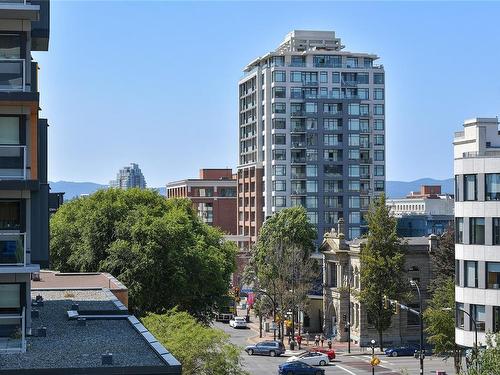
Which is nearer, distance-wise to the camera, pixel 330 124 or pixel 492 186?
pixel 492 186

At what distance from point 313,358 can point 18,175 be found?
59.4m

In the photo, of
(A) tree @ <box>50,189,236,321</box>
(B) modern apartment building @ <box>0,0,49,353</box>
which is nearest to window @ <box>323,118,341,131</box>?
(A) tree @ <box>50,189,236,321</box>

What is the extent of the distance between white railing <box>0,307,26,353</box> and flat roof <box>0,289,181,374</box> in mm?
241

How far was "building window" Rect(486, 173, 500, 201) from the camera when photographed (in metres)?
57.4

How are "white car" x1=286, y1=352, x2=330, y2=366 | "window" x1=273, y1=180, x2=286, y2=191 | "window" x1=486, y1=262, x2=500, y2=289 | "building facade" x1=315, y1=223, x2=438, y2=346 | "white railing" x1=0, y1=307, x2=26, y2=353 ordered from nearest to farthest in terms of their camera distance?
1. "white railing" x1=0, y1=307, x2=26, y2=353
2. "window" x1=486, y1=262, x2=500, y2=289
3. "white car" x1=286, y1=352, x2=330, y2=366
4. "building facade" x1=315, y1=223, x2=438, y2=346
5. "window" x1=273, y1=180, x2=286, y2=191

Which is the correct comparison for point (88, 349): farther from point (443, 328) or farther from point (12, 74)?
point (443, 328)

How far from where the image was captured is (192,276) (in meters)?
72.7

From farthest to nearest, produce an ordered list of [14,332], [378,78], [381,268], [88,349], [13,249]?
[378,78], [381,268], [14,332], [13,249], [88,349]

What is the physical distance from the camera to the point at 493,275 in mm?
57531

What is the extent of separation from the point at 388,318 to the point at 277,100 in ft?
188

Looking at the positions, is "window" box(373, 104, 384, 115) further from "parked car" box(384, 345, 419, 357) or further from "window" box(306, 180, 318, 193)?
"parked car" box(384, 345, 419, 357)

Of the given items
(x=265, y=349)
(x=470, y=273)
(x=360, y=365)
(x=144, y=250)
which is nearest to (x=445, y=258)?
(x=360, y=365)

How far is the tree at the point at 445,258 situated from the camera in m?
88.1

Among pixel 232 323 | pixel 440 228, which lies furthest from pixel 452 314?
pixel 440 228
